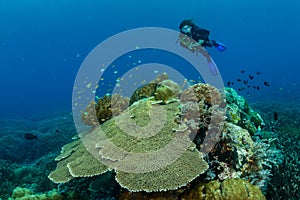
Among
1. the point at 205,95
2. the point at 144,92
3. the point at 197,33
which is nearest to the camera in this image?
the point at 205,95

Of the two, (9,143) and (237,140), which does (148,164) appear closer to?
(237,140)

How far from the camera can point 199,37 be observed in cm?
777

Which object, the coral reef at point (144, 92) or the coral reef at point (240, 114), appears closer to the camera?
the coral reef at point (240, 114)

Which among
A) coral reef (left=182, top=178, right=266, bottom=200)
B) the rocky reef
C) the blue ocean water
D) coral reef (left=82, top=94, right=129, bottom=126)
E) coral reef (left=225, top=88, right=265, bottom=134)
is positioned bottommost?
coral reef (left=182, top=178, right=266, bottom=200)

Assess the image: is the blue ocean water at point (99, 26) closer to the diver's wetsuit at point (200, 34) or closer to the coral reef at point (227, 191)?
the diver's wetsuit at point (200, 34)

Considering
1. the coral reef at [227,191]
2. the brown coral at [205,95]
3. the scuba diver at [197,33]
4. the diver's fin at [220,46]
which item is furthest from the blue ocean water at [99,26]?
the coral reef at [227,191]

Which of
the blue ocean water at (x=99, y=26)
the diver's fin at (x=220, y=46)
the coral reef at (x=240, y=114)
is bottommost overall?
the coral reef at (x=240, y=114)

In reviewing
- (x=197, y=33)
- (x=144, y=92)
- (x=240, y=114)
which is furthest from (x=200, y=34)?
(x=240, y=114)

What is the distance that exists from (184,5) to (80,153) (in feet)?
559

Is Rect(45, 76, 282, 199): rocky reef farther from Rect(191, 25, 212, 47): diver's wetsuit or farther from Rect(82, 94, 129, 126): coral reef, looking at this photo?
Rect(191, 25, 212, 47): diver's wetsuit

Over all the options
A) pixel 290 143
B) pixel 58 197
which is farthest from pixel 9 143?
pixel 290 143

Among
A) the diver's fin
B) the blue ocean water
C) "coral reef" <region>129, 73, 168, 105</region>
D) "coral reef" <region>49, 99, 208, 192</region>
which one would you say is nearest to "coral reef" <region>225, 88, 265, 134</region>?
the diver's fin

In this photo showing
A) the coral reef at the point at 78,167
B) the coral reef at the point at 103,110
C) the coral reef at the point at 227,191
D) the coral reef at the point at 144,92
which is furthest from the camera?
the coral reef at the point at 144,92

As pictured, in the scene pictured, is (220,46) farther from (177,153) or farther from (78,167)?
(78,167)
